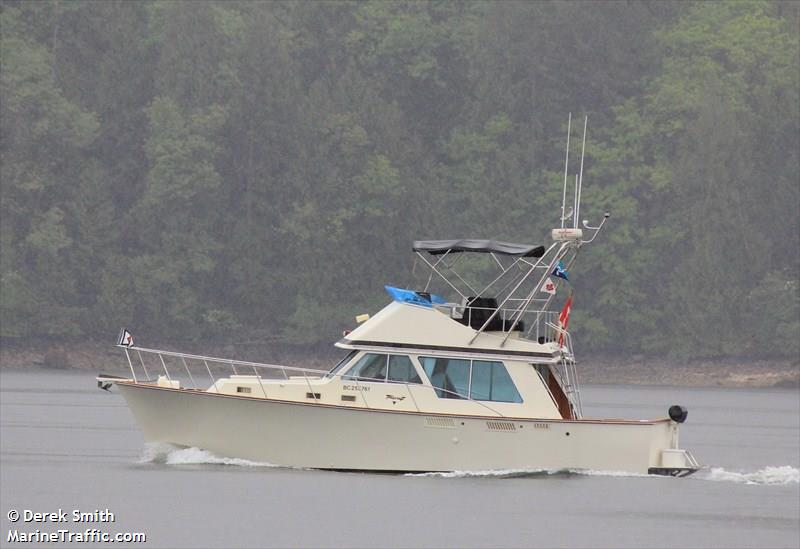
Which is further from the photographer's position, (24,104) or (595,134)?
(595,134)

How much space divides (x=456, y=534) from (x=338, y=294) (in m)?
65.2

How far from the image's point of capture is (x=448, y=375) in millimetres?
36625

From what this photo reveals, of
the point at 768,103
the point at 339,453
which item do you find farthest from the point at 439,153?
the point at 339,453

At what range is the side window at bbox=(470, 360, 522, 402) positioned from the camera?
3659 centimetres

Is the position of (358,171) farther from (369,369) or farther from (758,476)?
(369,369)

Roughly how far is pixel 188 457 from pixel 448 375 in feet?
16.6

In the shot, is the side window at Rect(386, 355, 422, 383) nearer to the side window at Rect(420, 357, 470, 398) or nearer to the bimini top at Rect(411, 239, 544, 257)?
the side window at Rect(420, 357, 470, 398)

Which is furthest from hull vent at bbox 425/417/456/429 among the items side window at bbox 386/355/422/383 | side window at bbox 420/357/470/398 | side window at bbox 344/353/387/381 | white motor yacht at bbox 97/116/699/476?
side window at bbox 344/353/387/381

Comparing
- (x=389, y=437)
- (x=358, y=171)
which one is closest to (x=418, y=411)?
(x=389, y=437)

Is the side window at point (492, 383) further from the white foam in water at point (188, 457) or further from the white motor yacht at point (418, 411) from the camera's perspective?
the white foam in water at point (188, 457)

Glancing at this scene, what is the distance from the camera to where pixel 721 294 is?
9431 cm

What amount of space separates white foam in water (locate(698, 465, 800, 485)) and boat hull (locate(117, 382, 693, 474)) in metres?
4.29

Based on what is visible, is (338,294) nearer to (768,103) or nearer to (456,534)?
(768,103)

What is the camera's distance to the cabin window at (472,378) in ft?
120
